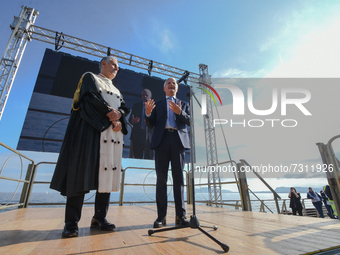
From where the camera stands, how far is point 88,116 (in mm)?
1287

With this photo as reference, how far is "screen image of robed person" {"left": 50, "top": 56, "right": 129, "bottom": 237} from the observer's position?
3.75 feet

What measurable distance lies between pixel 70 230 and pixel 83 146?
1.69 feet

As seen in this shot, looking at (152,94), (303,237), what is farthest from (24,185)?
(152,94)

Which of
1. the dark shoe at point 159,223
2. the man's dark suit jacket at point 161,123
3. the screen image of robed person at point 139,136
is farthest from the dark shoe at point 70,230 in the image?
the screen image of robed person at point 139,136

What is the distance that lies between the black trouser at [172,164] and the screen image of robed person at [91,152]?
353 millimetres

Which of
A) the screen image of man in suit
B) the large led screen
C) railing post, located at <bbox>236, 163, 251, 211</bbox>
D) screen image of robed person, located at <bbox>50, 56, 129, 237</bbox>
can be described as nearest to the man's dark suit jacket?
the screen image of man in suit

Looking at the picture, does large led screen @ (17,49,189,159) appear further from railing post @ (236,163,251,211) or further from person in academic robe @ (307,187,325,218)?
person in academic robe @ (307,187,325,218)

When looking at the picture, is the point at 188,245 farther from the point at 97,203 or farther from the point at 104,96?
the point at 104,96

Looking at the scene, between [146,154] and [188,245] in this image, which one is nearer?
[188,245]

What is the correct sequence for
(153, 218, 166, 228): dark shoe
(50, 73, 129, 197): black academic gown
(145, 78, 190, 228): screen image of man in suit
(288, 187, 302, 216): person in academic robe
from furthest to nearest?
(288, 187, 302, 216): person in academic robe
(145, 78, 190, 228): screen image of man in suit
(153, 218, 166, 228): dark shoe
(50, 73, 129, 197): black academic gown

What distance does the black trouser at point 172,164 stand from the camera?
1.49 metres

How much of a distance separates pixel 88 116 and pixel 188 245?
3.39 feet

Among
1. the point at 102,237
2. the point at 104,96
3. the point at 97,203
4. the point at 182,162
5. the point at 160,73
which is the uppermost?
the point at 160,73

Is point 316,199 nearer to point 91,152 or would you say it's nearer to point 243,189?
point 243,189
